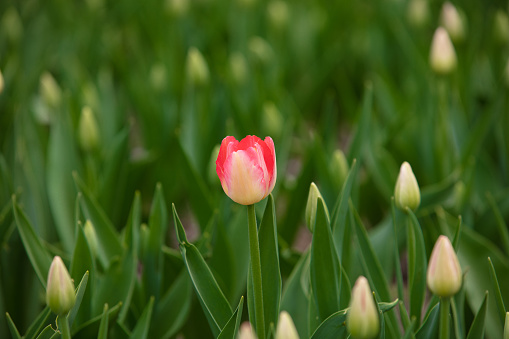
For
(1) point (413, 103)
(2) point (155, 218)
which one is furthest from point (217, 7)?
(2) point (155, 218)

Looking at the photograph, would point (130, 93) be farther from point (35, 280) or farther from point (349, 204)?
point (349, 204)

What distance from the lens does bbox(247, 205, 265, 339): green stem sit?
2.96 ft

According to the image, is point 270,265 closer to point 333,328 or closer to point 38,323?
point 333,328

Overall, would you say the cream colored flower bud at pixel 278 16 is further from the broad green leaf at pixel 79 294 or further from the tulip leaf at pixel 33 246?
the broad green leaf at pixel 79 294

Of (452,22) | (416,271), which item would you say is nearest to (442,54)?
(452,22)

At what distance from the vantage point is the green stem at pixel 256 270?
0.90 meters

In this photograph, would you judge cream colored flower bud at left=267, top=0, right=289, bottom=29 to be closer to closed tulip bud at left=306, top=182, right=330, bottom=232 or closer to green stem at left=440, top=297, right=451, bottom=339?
closed tulip bud at left=306, top=182, right=330, bottom=232

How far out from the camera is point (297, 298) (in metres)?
1.20

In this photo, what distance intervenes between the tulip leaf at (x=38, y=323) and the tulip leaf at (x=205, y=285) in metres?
0.26

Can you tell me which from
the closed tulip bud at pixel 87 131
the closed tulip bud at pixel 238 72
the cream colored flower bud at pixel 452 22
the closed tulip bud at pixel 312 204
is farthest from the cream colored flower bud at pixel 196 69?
the closed tulip bud at pixel 312 204

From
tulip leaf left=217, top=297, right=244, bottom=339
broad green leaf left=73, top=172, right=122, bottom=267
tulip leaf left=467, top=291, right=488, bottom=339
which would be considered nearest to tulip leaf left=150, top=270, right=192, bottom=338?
broad green leaf left=73, top=172, right=122, bottom=267

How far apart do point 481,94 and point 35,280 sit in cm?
140

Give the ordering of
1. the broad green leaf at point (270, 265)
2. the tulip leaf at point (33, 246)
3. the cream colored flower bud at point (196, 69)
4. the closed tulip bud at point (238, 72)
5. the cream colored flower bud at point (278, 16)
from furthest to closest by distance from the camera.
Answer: the cream colored flower bud at point (278, 16) < the closed tulip bud at point (238, 72) < the cream colored flower bud at point (196, 69) < the tulip leaf at point (33, 246) < the broad green leaf at point (270, 265)

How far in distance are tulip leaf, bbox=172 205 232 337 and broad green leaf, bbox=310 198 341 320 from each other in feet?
0.48
